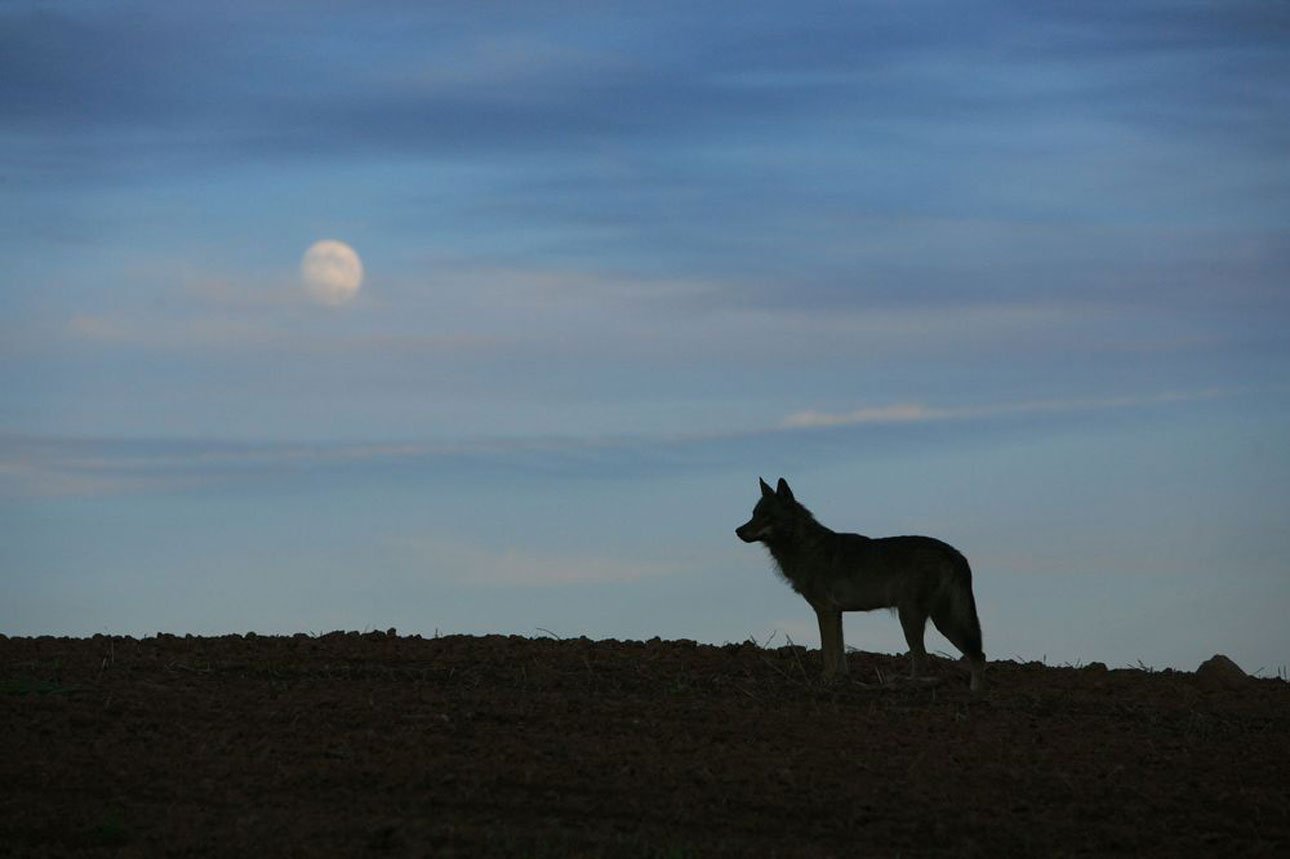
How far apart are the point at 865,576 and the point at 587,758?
634 centimetres

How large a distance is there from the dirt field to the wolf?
707 mm

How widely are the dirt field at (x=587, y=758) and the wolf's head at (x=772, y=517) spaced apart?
251 centimetres

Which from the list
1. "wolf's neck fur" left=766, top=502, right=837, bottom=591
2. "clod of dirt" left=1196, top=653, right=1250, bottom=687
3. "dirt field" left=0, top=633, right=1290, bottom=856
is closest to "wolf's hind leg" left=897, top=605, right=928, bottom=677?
"dirt field" left=0, top=633, right=1290, bottom=856

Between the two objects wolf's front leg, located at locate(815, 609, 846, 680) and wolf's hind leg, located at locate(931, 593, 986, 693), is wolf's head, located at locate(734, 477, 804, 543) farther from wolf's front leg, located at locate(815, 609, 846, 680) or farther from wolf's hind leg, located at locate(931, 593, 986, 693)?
wolf's hind leg, located at locate(931, 593, 986, 693)

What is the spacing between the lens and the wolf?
17359mm

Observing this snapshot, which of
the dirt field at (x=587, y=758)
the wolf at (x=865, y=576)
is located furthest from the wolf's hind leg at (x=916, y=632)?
the dirt field at (x=587, y=758)

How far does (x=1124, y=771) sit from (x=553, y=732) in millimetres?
4620

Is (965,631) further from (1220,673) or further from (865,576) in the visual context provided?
(1220,673)

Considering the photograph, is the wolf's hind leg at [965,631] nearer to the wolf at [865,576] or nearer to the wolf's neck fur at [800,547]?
the wolf at [865,576]

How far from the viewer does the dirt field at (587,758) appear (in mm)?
10961

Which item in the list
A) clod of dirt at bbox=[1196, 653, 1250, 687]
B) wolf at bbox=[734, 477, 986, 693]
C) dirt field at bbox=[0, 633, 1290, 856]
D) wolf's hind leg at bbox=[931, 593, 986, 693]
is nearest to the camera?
dirt field at bbox=[0, 633, 1290, 856]

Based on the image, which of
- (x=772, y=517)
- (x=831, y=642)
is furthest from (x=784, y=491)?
(x=831, y=642)

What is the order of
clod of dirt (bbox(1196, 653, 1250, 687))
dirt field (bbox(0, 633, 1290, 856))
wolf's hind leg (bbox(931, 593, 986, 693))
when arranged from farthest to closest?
clod of dirt (bbox(1196, 653, 1250, 687)) → wolf's hind leg (bbox(931, 593, 986, 693)) → dirt field (bbox(0, 633, 1290, 856))

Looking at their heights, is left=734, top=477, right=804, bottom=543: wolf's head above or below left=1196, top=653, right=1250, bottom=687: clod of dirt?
above
